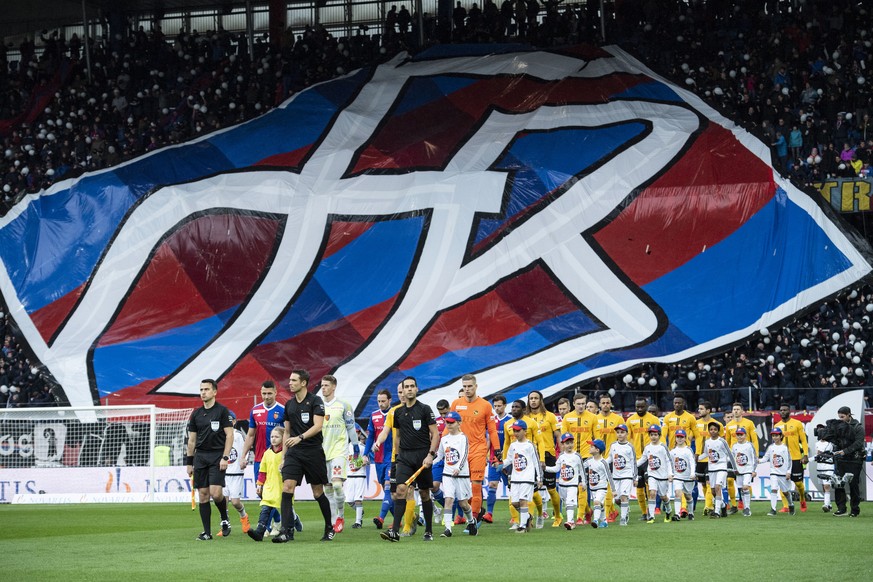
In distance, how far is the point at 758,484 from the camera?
26.2 m

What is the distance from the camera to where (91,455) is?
89.3ft

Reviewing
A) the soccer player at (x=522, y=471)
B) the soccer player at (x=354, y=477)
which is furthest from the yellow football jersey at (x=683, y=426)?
the soccer player at (x=354, y=477)

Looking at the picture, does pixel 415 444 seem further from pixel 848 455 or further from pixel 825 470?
pixel 825 470

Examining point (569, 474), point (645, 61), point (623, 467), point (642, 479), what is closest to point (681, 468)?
point (642, 479)

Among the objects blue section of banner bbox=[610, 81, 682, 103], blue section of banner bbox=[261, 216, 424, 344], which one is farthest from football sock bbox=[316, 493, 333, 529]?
blue section of banner bbox=[610, 81, 682, 103]

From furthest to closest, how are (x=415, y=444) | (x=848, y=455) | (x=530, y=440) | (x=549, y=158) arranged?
(x=549, y=158)
(x=848, y=455)
(x=530, y=440)
(x=415, y=444)

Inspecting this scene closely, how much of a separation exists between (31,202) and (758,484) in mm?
22421

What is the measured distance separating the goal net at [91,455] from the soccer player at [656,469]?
10947 millimetres

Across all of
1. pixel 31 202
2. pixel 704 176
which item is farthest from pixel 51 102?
pixel 704 176

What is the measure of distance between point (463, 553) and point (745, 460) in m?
9.52

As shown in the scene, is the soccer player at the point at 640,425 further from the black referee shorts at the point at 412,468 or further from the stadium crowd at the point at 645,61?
the stadium crowd at the point at 645,61

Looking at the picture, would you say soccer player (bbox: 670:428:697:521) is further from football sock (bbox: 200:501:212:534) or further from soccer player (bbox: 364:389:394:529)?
football sock (bbox: 200:501:212:534)

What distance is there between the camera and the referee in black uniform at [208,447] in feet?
52.4

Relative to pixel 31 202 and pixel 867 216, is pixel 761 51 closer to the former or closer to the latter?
pixel 867 216
